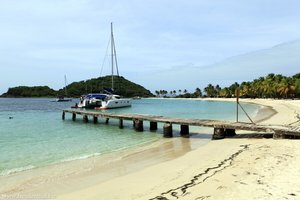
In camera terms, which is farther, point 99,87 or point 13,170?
point 99,87

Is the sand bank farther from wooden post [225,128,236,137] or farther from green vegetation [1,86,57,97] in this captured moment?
green vegetation [1,86,57,97]

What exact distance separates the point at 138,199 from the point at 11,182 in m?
5.71

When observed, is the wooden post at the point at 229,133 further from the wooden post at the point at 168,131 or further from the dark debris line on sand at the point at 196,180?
the dark debris line on sand at the point at 196,180

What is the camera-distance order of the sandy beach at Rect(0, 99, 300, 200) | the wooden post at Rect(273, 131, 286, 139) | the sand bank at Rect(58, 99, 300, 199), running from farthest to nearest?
the wooden post at Rect(273, 131, 286, 139)
the sandy beach at Rect(0, 99, 300, 200)
the sand bank at Rect(58, 99, 300, 199)

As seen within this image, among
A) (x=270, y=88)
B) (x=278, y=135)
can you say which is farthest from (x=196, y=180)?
(x=270, y=88)

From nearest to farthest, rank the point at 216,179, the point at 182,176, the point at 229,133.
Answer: the point at 216,179, the point at 182,176, the point at 229,133

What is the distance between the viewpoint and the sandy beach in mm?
9461

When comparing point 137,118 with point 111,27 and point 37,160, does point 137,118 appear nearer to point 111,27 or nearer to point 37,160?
point 37,160

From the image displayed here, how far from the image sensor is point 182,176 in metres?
11.6

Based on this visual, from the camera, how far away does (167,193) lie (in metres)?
9.59

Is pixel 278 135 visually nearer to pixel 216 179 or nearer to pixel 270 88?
pixel 216 179

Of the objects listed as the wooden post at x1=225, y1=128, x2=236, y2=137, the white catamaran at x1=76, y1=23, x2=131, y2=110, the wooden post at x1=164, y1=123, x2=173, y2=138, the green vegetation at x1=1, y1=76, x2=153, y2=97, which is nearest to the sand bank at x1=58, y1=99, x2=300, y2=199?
the wooden post at x1=225, y1=128, x2=236, y2=137

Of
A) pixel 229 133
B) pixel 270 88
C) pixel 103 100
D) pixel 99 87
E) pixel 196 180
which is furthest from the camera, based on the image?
pixel 99 87

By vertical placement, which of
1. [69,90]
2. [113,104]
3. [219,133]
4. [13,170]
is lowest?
[13,170]
